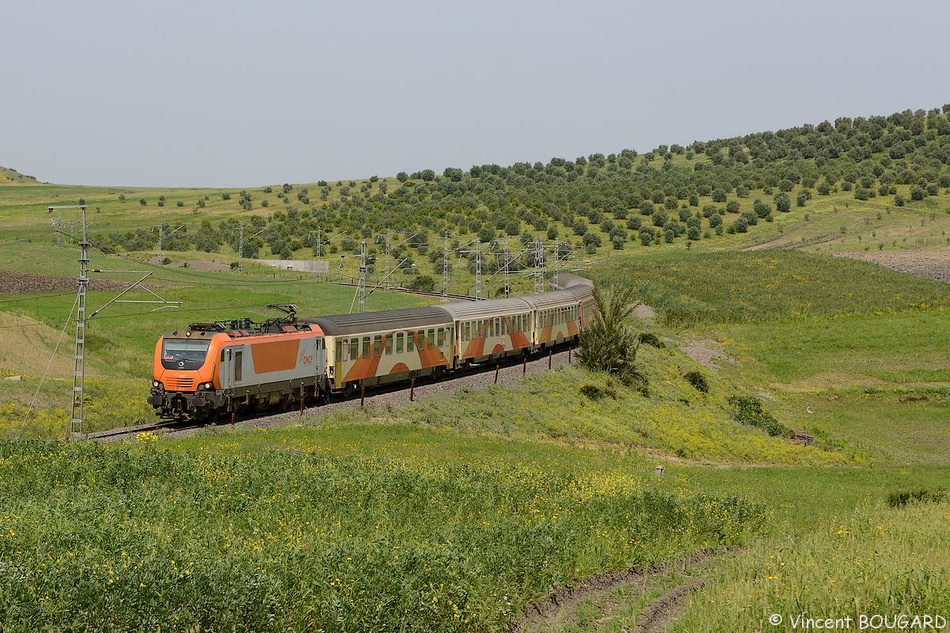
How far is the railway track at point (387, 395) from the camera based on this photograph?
34.4 m

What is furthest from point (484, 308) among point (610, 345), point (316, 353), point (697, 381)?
point (697, 381)

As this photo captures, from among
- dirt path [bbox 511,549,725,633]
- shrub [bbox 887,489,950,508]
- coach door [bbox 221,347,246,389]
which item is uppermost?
coach door [bbox 221,347,246,389]

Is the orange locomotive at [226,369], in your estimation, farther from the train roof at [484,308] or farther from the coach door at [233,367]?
the train roof at [484,308]

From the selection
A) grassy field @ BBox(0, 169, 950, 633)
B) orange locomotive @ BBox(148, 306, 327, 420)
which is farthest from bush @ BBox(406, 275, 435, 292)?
orange locomotive @ BBox(148, 306, 327, 420)

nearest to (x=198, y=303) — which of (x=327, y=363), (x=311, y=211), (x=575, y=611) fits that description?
(x=327, y=363)

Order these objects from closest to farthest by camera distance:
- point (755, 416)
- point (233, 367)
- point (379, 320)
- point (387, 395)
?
point (233, 367) < point (387, 395) < point (379, 320) < point (755, 416)

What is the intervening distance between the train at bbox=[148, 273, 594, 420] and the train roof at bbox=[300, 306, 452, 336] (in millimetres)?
47

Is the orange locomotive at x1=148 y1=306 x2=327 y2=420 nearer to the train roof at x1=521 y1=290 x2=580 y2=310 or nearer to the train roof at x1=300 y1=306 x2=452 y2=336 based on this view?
the train roof at x1=300 y1=306 x2=452 y2=336

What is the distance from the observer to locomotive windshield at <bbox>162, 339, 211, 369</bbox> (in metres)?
34.3

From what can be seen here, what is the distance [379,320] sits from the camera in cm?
4312

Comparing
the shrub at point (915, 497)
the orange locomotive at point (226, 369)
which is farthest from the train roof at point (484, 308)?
the shrub at point (915, 497)

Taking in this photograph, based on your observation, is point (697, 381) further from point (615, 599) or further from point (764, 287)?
point (764, 287)

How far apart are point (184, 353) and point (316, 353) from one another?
6.11 metres

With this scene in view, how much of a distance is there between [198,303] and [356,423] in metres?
38.6
